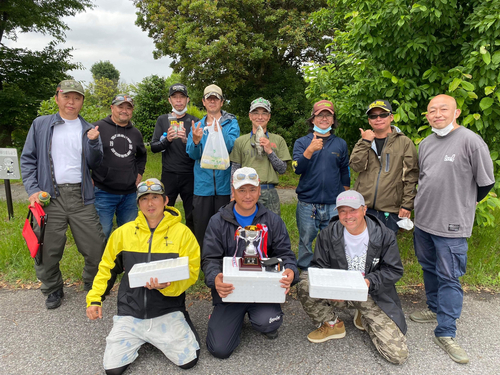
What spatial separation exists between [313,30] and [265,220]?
8.15 metres

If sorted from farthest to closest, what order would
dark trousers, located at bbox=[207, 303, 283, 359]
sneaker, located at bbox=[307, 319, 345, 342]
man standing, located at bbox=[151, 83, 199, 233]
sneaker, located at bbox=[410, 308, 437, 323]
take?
1. man standing, located at bbox=[151, 83, 199, 233]
2. sneaker, located at bbox=[410, 308, 437, 323]
3. sneaker, located at bbox=[307, 319, 345, 342]
4. dark trousers, located at bbox=[207, 303, 283, 359]

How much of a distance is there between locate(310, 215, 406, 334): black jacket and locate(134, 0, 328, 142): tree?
709cm

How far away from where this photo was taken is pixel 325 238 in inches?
127

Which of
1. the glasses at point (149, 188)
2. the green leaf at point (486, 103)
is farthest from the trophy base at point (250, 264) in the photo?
the green leaf at point (486, 103)

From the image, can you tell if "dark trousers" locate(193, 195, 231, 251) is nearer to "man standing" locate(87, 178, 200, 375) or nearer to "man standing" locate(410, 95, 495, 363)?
"man standing" locate(87, 178, 200, 375)

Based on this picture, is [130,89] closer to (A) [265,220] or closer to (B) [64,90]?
(B) [64,90]

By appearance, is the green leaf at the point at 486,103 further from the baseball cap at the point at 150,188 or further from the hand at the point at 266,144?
the baseball cap at the point at 150,188

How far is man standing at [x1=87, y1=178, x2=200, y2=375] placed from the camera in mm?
2854

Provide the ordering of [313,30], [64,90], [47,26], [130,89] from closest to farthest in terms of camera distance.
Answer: [64,90] < [313,30] < [130,89] < [47,26]

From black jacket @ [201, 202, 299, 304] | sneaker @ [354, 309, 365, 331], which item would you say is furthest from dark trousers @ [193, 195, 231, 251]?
sneaker @ [354, 309, 365, 331]

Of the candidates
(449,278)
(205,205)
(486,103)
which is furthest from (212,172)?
(486,103)

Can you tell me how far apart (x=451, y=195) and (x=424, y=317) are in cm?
137

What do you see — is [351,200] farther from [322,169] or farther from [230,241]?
[230,241]

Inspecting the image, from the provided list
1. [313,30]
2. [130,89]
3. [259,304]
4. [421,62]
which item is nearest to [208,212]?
[259,304]
